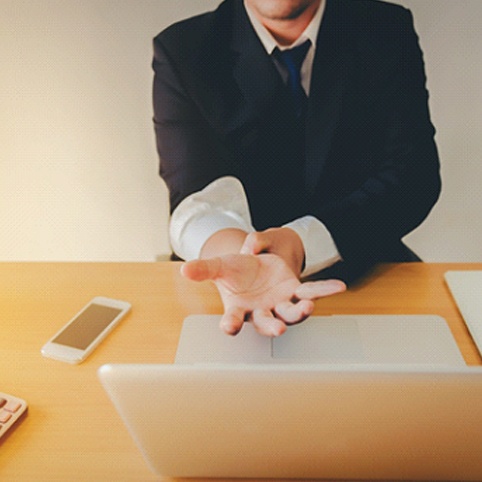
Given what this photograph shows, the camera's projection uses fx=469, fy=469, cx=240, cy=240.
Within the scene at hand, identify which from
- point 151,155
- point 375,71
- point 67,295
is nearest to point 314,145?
point 375,71

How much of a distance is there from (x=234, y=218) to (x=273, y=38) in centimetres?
53

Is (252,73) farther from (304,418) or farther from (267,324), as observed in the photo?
(304,418)

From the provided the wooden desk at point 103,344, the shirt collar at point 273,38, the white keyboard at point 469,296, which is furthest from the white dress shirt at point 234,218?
the white keyboard at point 469,296

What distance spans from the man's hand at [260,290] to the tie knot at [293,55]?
0.67 meters

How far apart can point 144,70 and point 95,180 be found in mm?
375

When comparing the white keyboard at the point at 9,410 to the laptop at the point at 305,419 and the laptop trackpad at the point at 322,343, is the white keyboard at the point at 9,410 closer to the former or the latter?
the laptop at the point at 305,419

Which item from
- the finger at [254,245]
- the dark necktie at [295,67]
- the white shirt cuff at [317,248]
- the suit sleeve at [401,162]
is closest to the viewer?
the finger at [254,245]

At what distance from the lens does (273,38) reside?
4.30ft

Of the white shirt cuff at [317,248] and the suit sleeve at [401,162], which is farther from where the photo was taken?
the suit sleeve at [401,162]

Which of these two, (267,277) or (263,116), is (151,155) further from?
(267,277)

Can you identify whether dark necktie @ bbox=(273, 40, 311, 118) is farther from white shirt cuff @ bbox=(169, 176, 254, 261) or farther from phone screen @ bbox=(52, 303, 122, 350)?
phone screen @ bbox=(52, 303, 122, 350)

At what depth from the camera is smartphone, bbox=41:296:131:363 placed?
73 cm

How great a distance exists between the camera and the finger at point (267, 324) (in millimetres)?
700

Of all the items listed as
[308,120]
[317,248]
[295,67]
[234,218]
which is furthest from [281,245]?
[295,67]
